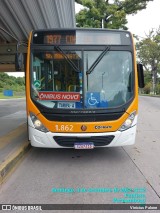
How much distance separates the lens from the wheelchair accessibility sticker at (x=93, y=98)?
5.97 meters

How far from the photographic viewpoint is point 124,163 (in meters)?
6.16

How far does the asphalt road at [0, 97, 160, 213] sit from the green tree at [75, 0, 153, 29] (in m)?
26.3

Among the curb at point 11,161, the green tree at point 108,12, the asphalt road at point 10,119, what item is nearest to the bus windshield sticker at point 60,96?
the curb at point 11,161

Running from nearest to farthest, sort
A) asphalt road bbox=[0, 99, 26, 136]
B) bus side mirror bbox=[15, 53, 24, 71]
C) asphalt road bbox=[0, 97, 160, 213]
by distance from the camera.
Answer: asphalt road bbox=[0, 97, 160, 213]
bus side mirror bbox=[15, 53, 24, 71]
asphalt road bbox=[0, 99, 26, 136]

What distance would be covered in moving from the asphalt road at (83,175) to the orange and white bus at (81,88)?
0.50m

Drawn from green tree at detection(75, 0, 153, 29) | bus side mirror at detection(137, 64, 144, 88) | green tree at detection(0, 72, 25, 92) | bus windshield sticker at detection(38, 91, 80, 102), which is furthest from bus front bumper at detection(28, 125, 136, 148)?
green tree at detection(0, 72, 25, 92)

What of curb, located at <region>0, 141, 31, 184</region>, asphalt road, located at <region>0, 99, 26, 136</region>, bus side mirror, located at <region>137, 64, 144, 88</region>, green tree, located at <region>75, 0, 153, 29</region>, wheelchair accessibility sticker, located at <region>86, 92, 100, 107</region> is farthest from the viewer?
green tree, located at <region>75, 0, 153, 29</region>

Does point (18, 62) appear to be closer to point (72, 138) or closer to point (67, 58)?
point (67, 58)

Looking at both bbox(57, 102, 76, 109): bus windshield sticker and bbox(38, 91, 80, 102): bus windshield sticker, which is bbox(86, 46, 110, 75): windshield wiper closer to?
bbox(38, 91, 80, 102): bus windshield sticker

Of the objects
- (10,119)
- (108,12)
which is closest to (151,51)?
(108,12)

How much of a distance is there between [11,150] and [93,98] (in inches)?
90.4

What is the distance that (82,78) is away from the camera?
19.9 feet

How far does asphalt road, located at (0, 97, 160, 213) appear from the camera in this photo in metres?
4.32

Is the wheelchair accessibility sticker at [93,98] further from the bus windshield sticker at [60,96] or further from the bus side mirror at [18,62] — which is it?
the bus side mirror at [18,62]
